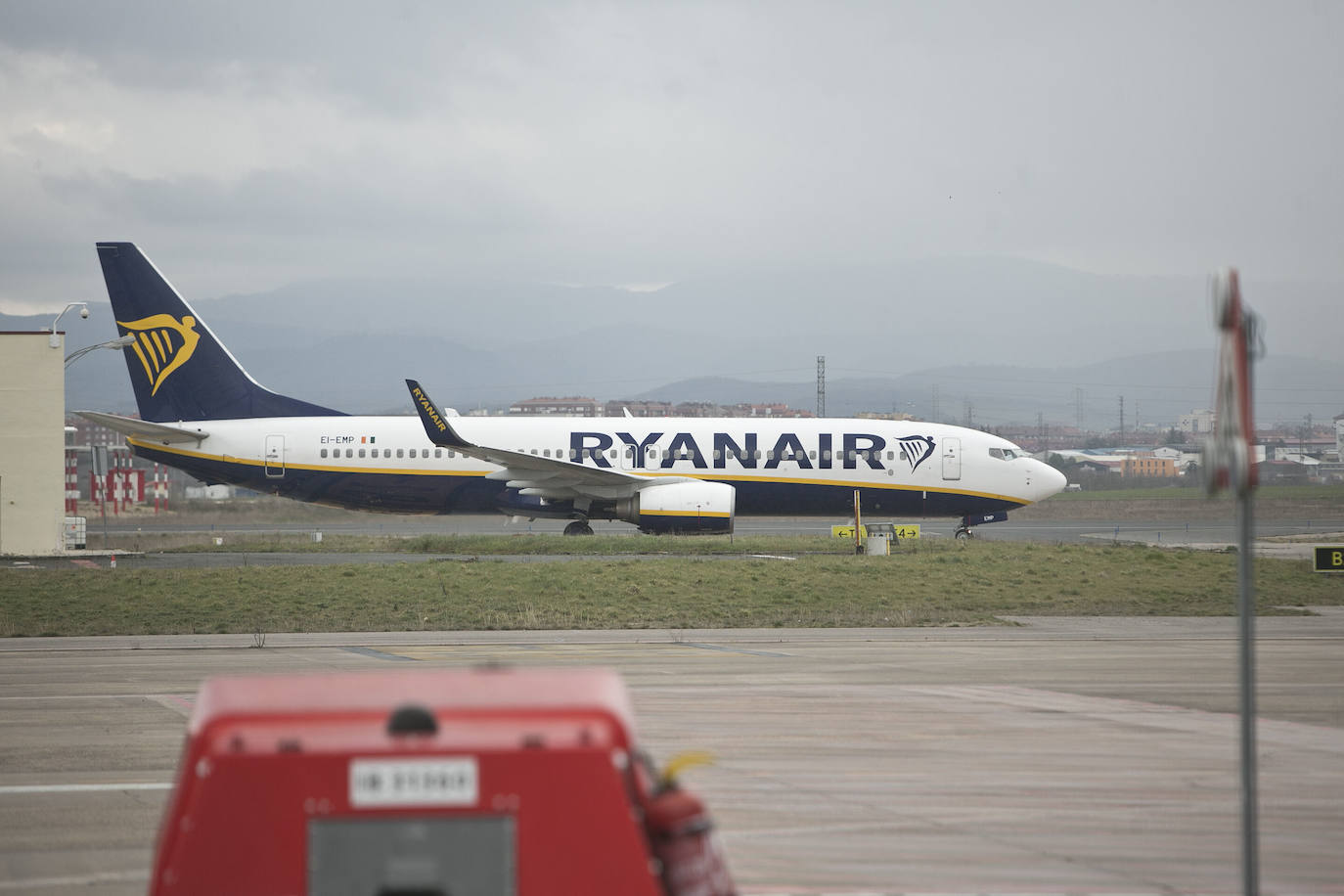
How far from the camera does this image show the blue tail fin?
41250mm

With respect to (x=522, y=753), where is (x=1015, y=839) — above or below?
below

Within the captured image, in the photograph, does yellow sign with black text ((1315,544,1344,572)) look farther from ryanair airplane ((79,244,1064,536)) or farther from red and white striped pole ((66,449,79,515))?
red and white striped pole ((66,449,79,515))

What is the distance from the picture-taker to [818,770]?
1045cm

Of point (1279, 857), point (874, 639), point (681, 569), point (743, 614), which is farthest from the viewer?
point (681, 569)

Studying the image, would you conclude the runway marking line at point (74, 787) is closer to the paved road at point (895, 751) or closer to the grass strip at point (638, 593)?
the paved road at point (895, 751)

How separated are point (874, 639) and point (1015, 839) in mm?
13111

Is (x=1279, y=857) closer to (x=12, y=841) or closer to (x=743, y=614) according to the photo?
(x=12, y=841)

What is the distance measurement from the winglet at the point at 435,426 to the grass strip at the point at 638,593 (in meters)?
5.89

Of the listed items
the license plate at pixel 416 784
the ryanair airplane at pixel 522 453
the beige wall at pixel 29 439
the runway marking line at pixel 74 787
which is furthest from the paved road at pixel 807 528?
the license plate at pixel 416 784

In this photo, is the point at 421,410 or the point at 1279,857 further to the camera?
the point at 421,410

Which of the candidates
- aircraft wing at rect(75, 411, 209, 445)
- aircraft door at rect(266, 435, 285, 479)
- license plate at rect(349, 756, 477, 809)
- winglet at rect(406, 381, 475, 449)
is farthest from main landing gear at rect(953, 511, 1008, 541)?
license plate at rect(349, 756, 477, 809)

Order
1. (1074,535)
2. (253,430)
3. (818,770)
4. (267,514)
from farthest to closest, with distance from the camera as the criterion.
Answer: (267,514)
(1074,535)
(253,430)
(818,770)

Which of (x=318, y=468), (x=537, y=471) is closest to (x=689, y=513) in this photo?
(x=537, y=471)

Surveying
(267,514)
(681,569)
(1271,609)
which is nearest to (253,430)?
(681,569)
